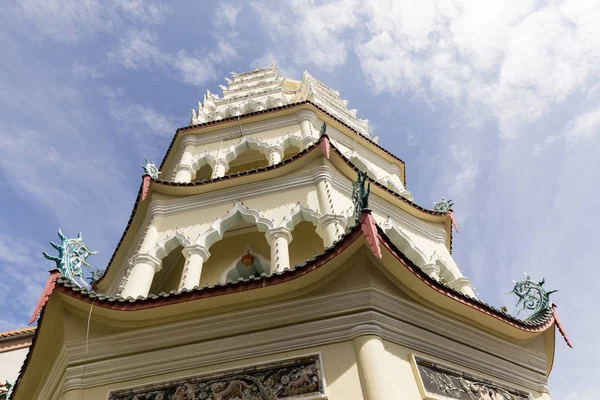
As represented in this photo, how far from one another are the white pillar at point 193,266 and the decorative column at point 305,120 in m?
5.32

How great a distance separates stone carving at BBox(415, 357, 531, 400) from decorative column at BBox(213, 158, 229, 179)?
26.0 feet

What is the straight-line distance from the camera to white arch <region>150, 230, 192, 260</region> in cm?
963

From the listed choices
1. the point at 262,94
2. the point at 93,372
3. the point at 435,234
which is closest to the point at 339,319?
the point at 93,372

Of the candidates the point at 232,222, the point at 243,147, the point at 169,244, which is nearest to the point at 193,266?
the point at 169,244

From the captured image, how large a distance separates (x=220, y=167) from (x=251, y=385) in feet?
26.0

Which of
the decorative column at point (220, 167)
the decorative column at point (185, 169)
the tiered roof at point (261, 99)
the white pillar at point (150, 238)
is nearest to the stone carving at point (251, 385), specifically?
the white pillar at point (150, 238)

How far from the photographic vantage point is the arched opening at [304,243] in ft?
33.3

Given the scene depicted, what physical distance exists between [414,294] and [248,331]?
2.36 metres

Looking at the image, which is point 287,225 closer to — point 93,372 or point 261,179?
point 261,179

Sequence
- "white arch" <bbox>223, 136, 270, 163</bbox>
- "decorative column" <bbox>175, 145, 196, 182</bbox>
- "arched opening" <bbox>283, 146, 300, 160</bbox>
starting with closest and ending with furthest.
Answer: "decorative column" <bbox>175, 145, 196, 182</bbox> → "white arch" <bbox>223, 136, 270, 163</bbox> → "arched opening" <bbox>283, 146, 300, 160</bbox>

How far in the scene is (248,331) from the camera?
6.22 metres

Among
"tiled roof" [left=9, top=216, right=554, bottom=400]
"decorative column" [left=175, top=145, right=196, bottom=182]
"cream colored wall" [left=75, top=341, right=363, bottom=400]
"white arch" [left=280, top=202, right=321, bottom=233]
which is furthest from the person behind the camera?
"decorative column" [left=175, top=145, right=196, bottom=182]

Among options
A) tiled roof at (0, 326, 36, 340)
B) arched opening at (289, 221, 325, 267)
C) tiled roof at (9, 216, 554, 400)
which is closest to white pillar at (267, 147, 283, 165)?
arched opening at (289, 221, 325, 267)

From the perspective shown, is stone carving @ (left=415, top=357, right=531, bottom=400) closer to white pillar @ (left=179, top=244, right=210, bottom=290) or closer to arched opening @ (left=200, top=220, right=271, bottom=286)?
white pillar @ (left=179, top=244, right=210, bottom=290)
